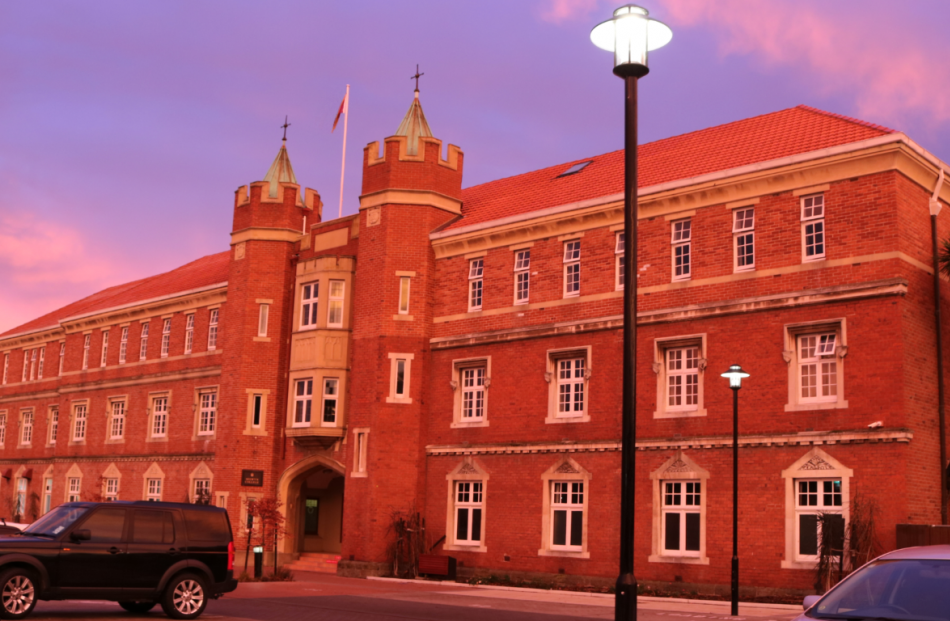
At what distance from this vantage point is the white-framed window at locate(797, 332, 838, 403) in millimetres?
24000

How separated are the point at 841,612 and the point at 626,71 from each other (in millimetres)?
5201

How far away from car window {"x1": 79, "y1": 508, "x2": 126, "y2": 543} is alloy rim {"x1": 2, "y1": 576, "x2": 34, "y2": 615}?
3.90ft

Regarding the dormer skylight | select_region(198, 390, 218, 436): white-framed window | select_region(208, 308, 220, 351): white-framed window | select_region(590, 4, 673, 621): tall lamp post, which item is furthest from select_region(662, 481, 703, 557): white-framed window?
select_region(208, 308, 220, 351): white-framed window

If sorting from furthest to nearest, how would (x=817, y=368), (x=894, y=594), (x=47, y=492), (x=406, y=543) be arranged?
(x=47, y=492), (x=406, y=543), (x=817, y=368), (x=894, y=594)

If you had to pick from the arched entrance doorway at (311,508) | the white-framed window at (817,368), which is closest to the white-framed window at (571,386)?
the white-framed window at (817,368)

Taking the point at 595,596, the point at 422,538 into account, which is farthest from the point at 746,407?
the point at 422,538

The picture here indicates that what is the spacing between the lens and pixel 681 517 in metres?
26.1

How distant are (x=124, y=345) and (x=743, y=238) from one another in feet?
101

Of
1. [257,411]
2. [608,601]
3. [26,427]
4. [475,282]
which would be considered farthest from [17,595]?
[26,427]

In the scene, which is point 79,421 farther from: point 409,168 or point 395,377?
point 409,168

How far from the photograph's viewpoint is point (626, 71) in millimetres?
9859

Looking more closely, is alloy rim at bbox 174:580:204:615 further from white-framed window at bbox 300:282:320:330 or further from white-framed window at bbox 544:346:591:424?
white-framed window at bbox 300:282:320:330

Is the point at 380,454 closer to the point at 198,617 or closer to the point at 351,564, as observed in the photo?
the point at 351,564

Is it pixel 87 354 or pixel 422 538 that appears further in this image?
pixel 87 354
